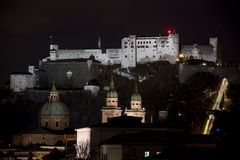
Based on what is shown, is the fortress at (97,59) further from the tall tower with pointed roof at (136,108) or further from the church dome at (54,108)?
the tall tower with pointed roof at (136,108)

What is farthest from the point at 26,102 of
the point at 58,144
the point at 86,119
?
the point at 58,144

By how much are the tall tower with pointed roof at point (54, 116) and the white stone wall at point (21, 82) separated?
14193 millimetres

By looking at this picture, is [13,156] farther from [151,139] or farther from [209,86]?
[209,86]

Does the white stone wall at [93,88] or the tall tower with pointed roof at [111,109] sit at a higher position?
the white stone wall at [93,88]

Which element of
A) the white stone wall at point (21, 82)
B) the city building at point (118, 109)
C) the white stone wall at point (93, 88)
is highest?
the white stone wall at point (21, 82)

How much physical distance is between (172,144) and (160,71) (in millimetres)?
48407

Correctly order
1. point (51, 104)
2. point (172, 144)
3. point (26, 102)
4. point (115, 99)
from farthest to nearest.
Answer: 1. point (26, 102)
2. point (51, 104)
3. point (115, 99)
4. point (172, 144)

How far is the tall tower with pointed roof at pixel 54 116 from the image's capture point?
105 m

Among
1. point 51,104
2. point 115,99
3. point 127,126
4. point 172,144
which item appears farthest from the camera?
point 51,104

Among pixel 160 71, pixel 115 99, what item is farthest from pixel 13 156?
pixel 160 71

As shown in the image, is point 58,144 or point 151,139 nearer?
point 151,139

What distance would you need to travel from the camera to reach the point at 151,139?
7069cm

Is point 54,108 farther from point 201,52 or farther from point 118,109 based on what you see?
point 201,52

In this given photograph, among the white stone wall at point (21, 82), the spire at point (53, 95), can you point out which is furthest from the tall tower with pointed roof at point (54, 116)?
the white stone wall at point (21, 82)
